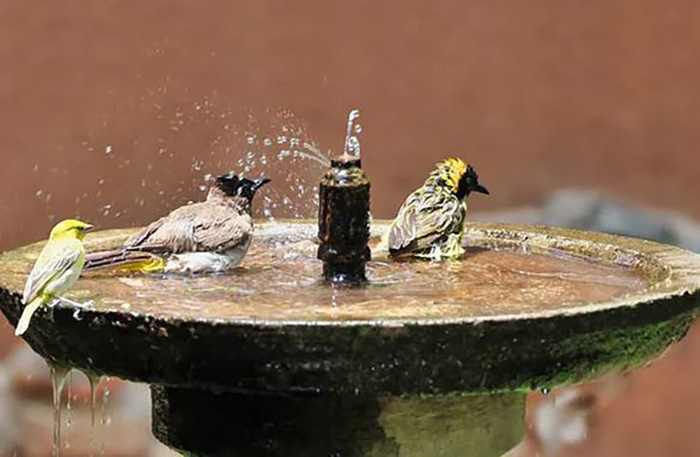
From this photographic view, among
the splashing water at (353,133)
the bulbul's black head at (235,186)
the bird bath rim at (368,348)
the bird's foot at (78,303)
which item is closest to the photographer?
the bird bath rim at (368,348)

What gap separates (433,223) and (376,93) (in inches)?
65.9

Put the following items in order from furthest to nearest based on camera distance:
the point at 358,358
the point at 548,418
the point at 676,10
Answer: the point at 548,418 < the point at 676,10 < the point at 358,358

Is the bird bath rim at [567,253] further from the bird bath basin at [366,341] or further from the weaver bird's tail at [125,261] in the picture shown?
the weaver bird's tail at [125,261]

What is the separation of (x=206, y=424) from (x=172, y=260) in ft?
1.28

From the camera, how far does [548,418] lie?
18.4 feet

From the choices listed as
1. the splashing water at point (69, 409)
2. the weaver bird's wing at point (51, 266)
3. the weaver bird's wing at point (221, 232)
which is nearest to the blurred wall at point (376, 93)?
the splashing water at point (69, 409)

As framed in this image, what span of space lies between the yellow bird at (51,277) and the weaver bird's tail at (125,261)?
1.10ft

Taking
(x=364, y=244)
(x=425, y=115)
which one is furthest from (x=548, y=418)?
(x=364, y=244)

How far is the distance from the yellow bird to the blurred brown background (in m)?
2.15

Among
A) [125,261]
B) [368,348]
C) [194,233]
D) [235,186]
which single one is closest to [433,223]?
[235,186]

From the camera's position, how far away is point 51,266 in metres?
3.01

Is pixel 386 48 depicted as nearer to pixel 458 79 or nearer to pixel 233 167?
pixel 458 79

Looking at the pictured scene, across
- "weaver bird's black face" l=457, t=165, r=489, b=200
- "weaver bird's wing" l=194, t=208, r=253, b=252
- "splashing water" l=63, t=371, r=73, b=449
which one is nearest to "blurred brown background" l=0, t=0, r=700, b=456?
"splashing water" l=63, t=371, r=73, b=449

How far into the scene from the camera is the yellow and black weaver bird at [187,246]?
11.3ft
